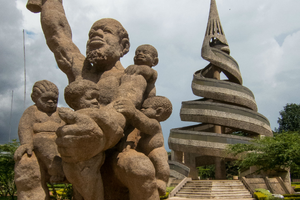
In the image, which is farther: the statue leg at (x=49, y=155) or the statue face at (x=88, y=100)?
the statue leg at (x=49, y=155)

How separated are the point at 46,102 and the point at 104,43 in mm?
973

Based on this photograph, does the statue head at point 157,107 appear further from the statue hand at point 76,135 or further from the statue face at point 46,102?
the statue face at point 46,102

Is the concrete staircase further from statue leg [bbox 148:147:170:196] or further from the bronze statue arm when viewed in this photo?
the bronze statue arm

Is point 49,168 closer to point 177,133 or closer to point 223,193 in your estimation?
point 223,193

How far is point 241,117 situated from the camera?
21766 millimetres

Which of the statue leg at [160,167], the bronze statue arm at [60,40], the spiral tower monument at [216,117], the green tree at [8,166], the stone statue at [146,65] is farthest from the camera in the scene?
the spiral tower monument at [216,117]

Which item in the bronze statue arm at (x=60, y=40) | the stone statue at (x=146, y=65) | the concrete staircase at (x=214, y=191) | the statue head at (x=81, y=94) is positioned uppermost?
the bronze statue arm at (x=60, y=40)

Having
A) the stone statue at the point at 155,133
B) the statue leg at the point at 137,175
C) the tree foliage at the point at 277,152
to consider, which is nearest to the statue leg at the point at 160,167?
the stone statue at the point at 155,133

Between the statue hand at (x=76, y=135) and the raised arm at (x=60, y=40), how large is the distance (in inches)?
58.0

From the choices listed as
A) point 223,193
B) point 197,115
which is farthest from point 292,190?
point 197,115

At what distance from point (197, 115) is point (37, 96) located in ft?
64.9

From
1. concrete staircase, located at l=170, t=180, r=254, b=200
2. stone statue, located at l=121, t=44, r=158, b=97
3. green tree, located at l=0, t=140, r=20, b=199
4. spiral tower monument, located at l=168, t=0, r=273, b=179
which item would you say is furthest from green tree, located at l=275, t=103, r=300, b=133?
stone statue, located at l=121, t=44, r=158, b=97

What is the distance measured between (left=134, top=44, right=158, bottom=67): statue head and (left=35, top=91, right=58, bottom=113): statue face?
1.09 m

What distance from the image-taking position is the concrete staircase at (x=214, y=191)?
46.9 ft
